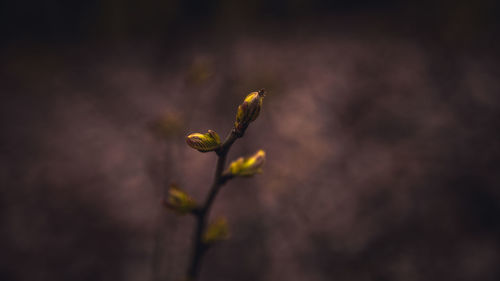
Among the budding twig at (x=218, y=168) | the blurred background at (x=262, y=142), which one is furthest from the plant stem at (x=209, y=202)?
the blurred background at (x=262, y=142)

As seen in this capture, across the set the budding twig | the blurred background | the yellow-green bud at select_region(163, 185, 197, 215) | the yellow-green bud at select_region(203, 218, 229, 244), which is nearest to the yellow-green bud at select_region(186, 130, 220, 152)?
the budding twig

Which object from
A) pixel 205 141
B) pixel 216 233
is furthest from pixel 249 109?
pixel 216 233

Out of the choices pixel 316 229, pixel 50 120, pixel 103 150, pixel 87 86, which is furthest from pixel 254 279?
pixel 87 86

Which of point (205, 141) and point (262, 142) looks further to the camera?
point (262, 142)

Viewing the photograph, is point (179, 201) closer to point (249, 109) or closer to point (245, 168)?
point (245, 168)

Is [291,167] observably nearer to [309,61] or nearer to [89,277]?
[89,277]
